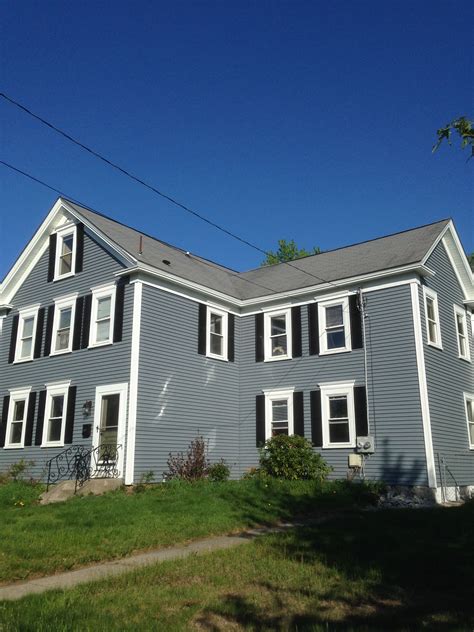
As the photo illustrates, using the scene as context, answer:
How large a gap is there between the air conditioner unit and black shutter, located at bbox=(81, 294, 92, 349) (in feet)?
28.6

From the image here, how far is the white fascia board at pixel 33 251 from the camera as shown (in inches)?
810

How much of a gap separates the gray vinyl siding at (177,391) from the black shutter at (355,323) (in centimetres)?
463

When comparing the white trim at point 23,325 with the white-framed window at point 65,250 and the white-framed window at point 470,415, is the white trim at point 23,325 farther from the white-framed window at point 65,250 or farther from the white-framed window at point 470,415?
the white-framed window at point 470,415

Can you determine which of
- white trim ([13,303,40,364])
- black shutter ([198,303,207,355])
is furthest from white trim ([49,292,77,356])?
black shutter ([198,303,207,355])

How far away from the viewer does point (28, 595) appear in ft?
20.4

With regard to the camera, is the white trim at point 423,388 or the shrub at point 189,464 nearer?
the white trim at point 423,388

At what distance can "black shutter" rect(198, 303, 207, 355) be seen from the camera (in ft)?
61.7

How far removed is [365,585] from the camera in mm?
6445

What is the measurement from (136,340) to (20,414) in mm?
6071

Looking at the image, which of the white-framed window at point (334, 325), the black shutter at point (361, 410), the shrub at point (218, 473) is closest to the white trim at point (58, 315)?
the shrub at point (218, 473)

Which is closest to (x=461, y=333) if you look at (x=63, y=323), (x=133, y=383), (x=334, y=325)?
(x=334, y=325)

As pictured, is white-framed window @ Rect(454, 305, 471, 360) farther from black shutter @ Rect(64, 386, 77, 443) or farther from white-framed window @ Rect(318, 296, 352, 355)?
black shutter @ Rect(64, 386, 77, 443)

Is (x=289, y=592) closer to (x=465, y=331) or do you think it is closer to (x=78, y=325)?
(x=78, y=325)

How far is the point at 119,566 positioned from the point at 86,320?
1147 cm
